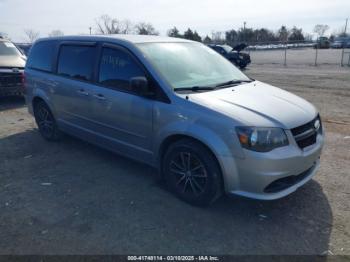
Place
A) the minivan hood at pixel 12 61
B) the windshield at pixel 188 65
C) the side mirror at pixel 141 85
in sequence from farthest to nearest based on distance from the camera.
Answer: the minivan hood at pixel 12 61 → the windshield at pixel 188 65 → the side mirror at pixel 141 85

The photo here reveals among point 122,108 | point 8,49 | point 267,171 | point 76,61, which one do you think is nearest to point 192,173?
point 267,171

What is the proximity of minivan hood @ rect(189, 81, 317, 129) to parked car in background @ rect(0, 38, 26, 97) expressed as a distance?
25.5 ft

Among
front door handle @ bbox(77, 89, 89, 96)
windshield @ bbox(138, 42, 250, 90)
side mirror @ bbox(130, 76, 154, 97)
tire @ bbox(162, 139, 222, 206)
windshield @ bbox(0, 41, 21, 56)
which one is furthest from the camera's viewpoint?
windshield @ bbox(0, 41, 21, 56)

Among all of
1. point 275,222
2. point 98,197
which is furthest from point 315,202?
point 98,197

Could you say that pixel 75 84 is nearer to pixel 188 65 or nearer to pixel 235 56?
pixel 188 65

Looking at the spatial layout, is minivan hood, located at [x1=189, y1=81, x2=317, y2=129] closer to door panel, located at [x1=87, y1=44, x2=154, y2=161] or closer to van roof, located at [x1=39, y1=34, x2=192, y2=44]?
door panel, located at [x1=87, y1=44, x2=154, y2=161]

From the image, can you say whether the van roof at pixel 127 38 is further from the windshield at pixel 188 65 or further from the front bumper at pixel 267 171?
the front bumper at pixel 267 171

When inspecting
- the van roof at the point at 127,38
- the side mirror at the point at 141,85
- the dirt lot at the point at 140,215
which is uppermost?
the van roof at the point at 127,38

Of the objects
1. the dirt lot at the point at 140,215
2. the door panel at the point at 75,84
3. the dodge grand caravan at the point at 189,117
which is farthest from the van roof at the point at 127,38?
the dirt lot at the point at 140,215

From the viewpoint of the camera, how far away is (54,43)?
222 inches

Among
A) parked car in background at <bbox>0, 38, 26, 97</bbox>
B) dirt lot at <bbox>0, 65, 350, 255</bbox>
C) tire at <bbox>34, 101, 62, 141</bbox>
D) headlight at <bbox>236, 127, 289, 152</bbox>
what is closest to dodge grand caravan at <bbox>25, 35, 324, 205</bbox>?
headlight at <bbox>236, 127, 289, 152</bbox>

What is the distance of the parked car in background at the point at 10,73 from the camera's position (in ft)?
30.8

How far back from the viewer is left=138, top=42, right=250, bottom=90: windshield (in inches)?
154

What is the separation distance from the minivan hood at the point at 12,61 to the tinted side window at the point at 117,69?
6659mm
